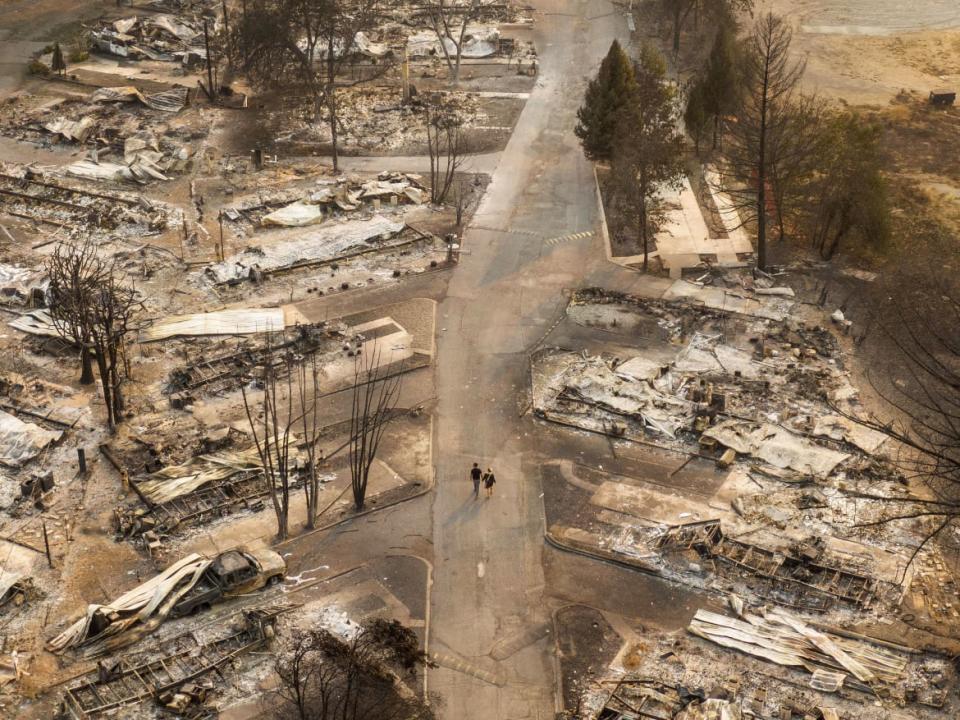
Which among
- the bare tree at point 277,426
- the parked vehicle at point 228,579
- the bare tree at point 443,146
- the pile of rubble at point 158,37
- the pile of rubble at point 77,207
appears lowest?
the parked vehicle at point 228,579

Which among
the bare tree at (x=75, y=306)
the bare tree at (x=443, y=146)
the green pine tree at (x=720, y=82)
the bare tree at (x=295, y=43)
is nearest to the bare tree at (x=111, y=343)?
the bare tree at (x=75, y=306)

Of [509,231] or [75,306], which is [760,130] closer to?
[509,231]

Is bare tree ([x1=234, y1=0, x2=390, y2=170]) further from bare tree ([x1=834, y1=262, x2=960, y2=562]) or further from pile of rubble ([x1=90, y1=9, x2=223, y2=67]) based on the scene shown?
bare tree ([x1=834, y1=262, x2=960, y2=562])

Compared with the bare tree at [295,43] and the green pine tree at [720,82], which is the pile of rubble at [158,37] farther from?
the green pine tree at [720,82]

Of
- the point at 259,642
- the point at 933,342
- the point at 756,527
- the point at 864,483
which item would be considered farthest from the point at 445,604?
the point at 933,342

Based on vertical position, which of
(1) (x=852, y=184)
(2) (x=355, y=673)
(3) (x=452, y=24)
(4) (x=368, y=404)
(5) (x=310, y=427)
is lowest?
(2) (x=355, y=673)

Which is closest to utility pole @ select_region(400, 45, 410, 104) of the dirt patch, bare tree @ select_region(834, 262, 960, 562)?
bare tree @ select_region(834, 262, 960, 562)

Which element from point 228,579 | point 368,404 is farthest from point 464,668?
point 368,404
